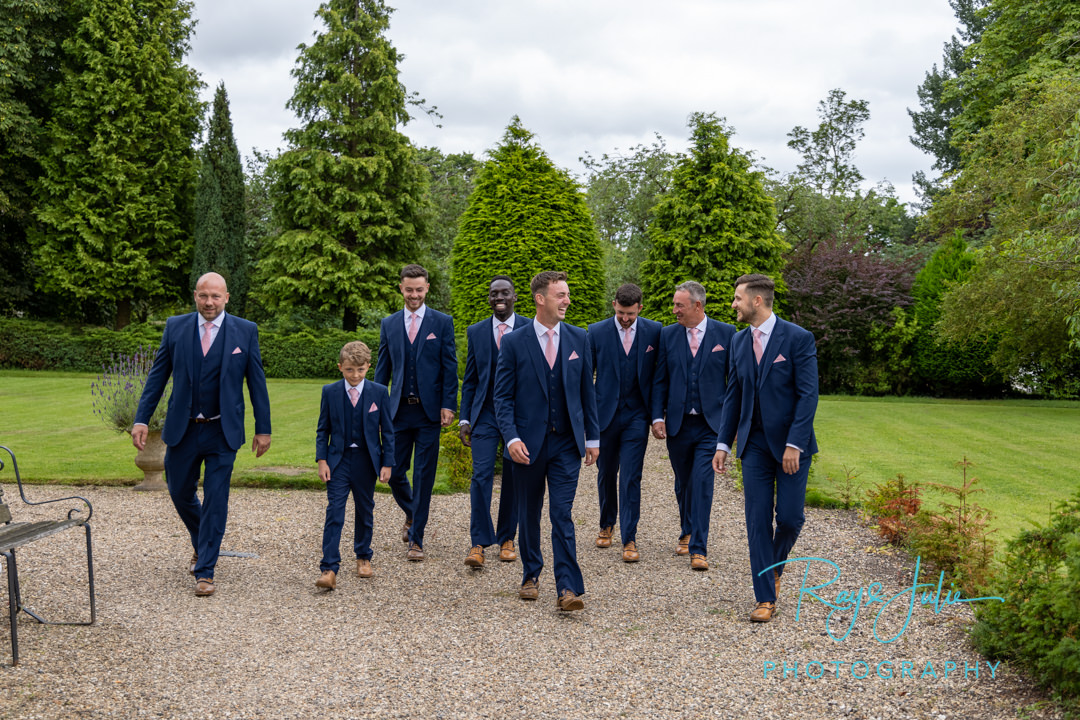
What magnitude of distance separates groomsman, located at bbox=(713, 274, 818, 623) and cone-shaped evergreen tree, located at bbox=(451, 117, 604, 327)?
26.2 feet

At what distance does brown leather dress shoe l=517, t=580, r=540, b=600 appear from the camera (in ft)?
16.8

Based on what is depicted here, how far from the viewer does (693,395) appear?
6.08 meters

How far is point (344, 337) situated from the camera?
2380cm

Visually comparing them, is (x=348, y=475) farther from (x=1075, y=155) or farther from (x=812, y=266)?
(x=812, y=266)

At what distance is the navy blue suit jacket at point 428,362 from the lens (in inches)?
245

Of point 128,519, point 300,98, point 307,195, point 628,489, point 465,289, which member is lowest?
point 128,519

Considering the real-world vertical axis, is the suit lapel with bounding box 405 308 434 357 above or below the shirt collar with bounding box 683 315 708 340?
below

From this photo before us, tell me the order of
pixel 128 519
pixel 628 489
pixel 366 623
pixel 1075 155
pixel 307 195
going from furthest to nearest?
pixel 307 195 → pixel 1075 155 → pixel 128 519 → pixel 628 489 → pixel 366 623

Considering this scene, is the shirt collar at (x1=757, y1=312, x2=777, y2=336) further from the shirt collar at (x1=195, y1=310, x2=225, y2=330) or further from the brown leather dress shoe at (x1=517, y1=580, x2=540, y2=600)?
the shirt collar at (x1=195, y1=310, x2=225, y2=330)

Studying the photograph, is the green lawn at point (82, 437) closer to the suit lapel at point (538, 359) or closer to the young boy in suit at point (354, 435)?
the young boy in suit at point (354, 435)

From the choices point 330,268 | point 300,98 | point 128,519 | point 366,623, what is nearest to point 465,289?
point 128,519

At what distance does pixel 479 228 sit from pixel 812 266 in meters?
10.6

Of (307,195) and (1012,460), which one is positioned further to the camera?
(307,195)

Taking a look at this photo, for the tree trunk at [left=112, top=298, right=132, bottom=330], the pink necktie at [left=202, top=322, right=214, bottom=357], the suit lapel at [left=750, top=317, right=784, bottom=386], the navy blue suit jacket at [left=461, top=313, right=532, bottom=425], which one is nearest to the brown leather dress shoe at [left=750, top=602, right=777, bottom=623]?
the suit lapel at [left=750, top=317, right=784, bottom=386]
